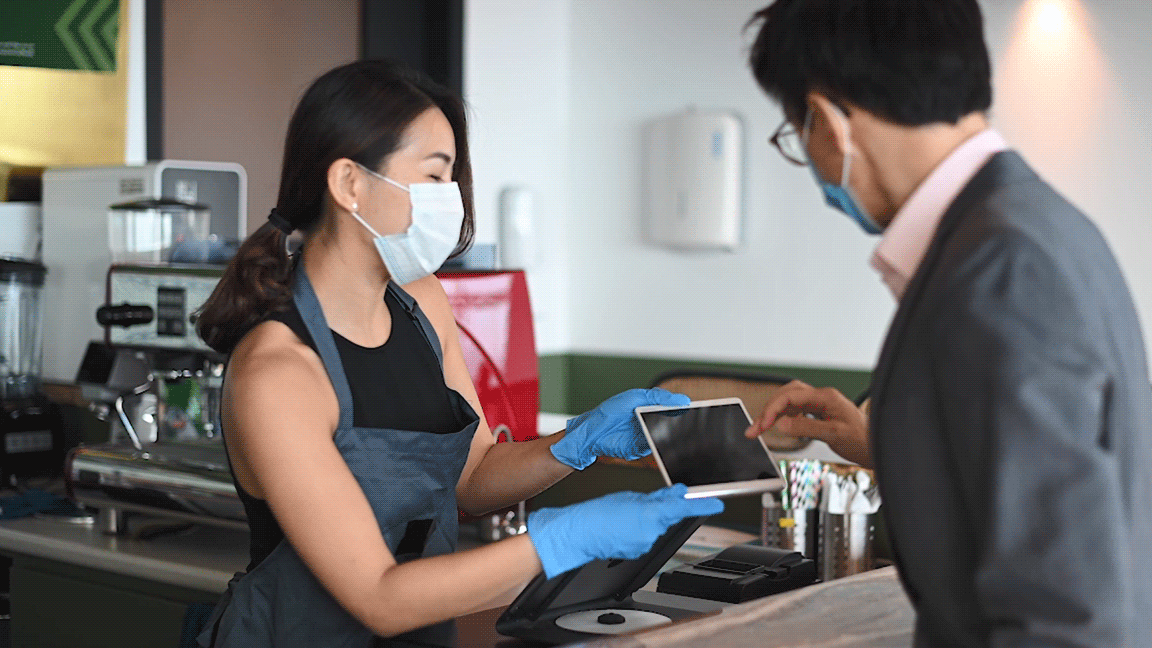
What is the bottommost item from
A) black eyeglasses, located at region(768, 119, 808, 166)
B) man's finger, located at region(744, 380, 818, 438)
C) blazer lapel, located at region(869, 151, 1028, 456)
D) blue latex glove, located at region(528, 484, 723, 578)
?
blue latex glove, located at region(528, 484, 723, 578)

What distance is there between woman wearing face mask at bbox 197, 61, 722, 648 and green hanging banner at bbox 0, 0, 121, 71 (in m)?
2.18

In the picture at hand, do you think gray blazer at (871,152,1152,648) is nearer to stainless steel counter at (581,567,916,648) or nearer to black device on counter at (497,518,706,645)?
stainless steel counter at (581,567,916,648)

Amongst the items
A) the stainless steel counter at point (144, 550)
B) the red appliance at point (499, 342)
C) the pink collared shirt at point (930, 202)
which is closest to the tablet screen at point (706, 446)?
the pink collared shirt at point (930, 202)

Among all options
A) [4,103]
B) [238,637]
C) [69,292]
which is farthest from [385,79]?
[4,103]

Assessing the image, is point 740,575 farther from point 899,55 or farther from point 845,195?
point 899,55

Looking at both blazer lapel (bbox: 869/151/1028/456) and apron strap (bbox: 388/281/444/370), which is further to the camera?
apron strap (bbox: 388/281/444/370)

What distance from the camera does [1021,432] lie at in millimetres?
894

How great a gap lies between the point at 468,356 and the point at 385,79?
0.84 metres

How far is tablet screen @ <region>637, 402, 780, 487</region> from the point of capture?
1.53 metres

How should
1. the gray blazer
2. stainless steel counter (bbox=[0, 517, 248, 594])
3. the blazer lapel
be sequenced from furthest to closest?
stainless steel counter (bbox=[0, 517, 248, 594]) → the blazer lapel → the gray blazer

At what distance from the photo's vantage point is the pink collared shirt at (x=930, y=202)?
1.06m

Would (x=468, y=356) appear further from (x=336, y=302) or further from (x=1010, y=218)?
(x=1010, y=218)

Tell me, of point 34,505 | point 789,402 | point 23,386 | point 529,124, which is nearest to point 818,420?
point 789,402

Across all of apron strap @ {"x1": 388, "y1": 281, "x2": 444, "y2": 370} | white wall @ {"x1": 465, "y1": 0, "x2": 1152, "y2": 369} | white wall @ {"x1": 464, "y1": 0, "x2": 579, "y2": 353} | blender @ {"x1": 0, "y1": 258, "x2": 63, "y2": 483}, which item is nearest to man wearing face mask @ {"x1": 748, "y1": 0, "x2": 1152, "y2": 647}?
apron strap @ {"x1": 388, "y1": 281, "x2": 444, "y2": 370}
